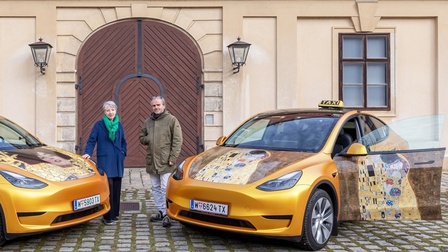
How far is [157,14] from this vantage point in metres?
10.9

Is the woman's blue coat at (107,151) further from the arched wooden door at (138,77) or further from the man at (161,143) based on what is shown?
the arched wooden door at (138,77)

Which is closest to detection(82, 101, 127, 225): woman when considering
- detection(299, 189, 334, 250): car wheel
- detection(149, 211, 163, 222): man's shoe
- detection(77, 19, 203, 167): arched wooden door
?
detection(149, 211, 163, 222): man's shoe

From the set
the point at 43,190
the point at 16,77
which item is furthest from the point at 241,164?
the point at 16,77

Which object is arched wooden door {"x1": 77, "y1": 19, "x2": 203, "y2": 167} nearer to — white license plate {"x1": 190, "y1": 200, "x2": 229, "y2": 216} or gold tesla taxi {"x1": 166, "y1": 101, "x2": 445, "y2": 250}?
gold tesla taxi {"x1": 166, "y1": 101, "x2": 445, "y2": 250}

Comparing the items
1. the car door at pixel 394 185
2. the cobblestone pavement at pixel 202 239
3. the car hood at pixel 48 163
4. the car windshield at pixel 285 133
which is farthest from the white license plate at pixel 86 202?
the car door at pixel 394 185

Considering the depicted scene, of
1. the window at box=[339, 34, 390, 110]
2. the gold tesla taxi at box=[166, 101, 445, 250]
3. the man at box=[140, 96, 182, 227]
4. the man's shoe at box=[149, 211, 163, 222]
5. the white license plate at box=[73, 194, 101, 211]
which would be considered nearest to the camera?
the gold tesla taxi at box=[166, 101, 445, 250]

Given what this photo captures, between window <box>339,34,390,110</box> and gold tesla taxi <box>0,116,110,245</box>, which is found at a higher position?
window <box>339,34,390,110</box>

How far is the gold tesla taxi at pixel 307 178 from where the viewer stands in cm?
445

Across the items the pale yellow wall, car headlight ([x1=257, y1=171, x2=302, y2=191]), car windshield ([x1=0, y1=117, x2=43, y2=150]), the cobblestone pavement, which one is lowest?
the cobblestone pavement

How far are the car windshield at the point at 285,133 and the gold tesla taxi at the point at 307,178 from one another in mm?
11

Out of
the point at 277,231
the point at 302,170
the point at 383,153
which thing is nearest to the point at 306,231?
the point at 277,231

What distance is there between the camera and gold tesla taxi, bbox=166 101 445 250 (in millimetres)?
4449

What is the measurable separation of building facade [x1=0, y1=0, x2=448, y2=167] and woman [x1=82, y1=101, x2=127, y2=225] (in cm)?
513

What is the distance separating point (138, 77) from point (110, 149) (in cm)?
538
